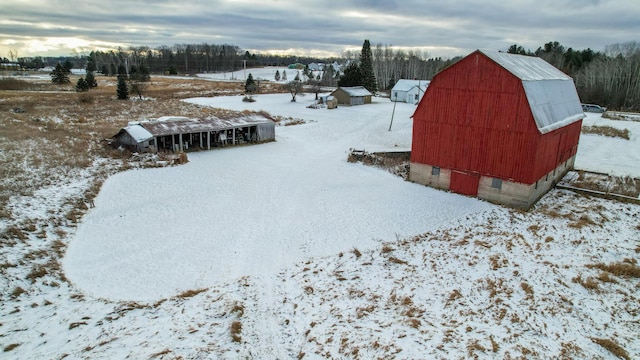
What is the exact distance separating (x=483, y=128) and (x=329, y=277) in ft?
44.2

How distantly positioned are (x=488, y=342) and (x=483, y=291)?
112 inches

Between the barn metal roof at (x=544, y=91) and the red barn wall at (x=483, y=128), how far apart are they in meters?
0.54

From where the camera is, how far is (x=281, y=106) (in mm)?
62188

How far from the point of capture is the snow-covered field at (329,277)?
11656mm

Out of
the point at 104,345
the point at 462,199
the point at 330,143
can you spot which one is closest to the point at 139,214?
the point at 104,345

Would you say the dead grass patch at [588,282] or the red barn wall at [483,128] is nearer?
the dead grass patch at [588,282]

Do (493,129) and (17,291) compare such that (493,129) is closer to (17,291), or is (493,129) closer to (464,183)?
(464,183)

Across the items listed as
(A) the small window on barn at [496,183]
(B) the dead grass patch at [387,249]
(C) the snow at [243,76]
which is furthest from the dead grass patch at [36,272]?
(C) the snow at [243,76]

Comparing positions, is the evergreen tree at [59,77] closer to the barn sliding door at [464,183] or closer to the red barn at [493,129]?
the red barn at [493,129]

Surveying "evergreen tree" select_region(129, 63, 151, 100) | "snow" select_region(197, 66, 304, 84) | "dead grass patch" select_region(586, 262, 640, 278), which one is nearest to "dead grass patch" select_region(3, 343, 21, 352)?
"dead grass patch" select_region(586, 262, 640, 278)

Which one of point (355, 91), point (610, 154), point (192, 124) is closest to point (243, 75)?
point (355, 91)

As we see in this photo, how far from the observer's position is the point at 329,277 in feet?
50.1

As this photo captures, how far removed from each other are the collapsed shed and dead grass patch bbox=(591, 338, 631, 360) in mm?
30484

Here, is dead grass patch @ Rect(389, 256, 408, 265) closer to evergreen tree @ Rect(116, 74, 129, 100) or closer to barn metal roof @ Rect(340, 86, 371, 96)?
barn metal roof @ Rect(340, 86, 371, 96)
